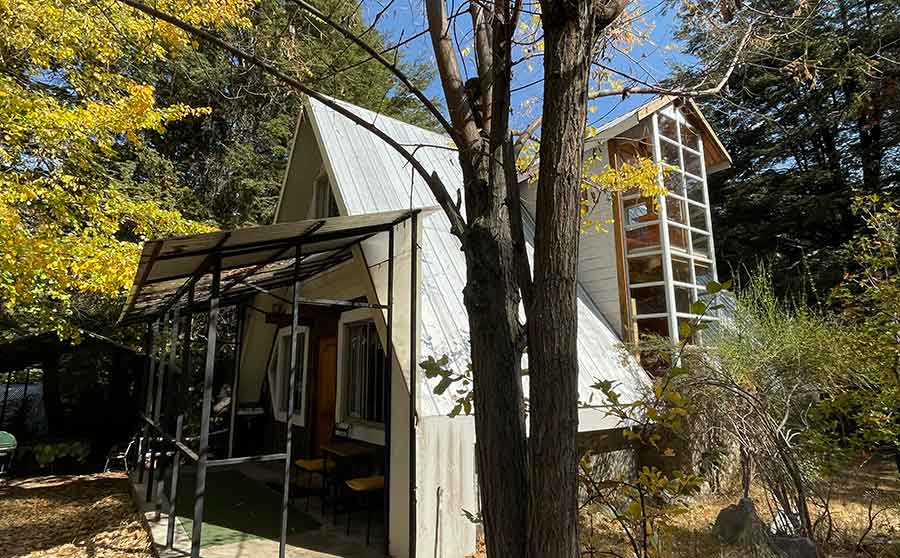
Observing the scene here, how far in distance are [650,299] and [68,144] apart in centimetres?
893

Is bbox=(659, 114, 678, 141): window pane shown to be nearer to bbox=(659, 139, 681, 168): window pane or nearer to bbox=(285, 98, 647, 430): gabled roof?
bbox=(659, 139, 681, 168): window pane

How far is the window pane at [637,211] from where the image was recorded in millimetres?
8219

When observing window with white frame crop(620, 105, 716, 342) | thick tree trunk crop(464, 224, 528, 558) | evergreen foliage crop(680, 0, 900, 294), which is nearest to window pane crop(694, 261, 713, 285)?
window with white frame crop(620, 105, 716, 342)

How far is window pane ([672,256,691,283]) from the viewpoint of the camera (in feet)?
26.6

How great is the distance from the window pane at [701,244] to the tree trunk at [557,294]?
305 inches

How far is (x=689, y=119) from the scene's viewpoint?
32.2ft

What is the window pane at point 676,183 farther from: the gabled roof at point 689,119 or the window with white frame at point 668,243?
the gabled roof at point 689,119

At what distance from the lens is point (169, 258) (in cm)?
417

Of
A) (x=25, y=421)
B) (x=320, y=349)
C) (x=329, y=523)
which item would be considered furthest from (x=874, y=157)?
(x=25, y=421)

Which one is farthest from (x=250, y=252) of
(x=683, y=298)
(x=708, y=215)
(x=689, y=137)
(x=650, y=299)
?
(x=689, y=137)

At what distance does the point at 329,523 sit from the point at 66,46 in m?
7.36

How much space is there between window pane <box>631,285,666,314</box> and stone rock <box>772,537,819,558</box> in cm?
397

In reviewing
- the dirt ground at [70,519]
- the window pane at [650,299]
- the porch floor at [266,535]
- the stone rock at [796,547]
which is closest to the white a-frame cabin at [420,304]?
the window pane at [650,299]

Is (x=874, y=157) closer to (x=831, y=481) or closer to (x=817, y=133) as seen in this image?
(x=817, y=133)
